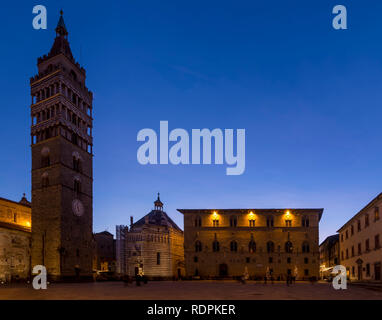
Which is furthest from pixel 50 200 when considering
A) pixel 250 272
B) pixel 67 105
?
pixel 250 272

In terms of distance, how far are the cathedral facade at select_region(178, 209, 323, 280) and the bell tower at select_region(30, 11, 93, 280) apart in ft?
64.7

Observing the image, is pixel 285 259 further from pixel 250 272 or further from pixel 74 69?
pixel 74 69

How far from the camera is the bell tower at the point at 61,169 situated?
52.3m

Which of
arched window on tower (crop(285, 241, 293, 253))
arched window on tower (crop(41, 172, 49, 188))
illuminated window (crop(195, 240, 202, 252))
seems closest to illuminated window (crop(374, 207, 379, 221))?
arched window on tower (crop(285, 241, 293, 253))

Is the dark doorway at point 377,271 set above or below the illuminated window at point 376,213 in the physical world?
below

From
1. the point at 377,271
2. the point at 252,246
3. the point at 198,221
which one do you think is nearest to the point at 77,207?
the point at 198,221

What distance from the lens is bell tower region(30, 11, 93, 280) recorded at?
52.3 metres

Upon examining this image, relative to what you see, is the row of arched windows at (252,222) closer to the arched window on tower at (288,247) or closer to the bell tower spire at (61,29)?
the arched window on tower at (288,247)

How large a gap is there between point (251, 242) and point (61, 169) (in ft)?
117

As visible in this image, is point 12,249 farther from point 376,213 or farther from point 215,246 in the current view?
point 376,213

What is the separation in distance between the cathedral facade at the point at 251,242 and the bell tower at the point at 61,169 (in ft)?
64.7

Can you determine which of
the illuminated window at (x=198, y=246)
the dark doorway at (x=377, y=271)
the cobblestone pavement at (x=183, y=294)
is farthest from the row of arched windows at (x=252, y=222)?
the cobblestone pavement at (x=183, y=294)
